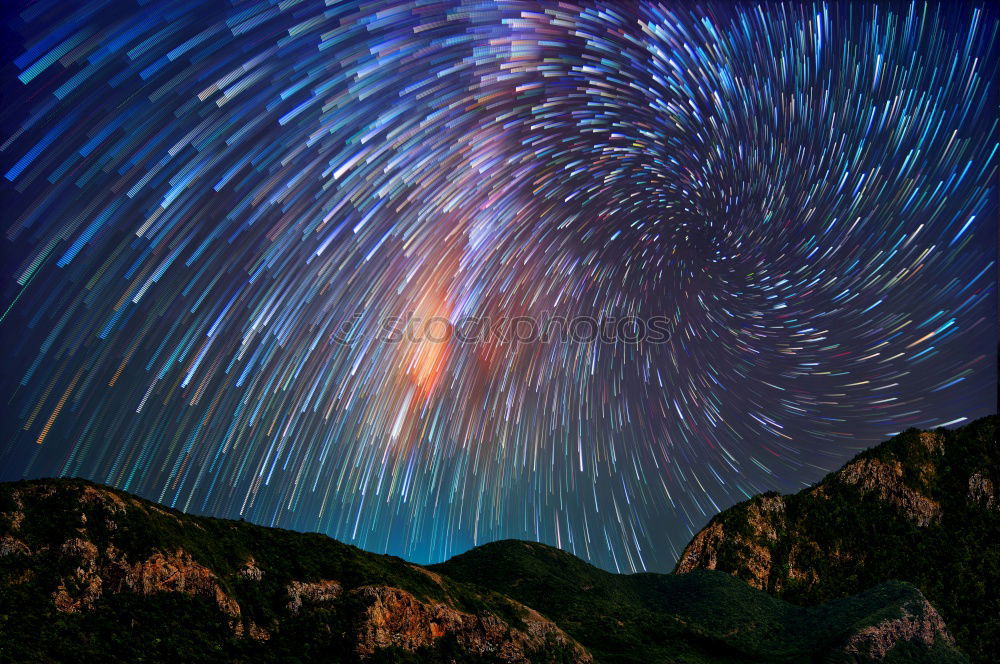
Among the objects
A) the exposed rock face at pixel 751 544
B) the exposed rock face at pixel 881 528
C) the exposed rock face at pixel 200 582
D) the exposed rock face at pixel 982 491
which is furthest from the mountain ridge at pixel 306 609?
the exposed rock face at pixel 982 491

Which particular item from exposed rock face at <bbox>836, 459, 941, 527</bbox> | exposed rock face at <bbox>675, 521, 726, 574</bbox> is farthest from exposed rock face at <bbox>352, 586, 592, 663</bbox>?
exposed rock face at <bbox>836, 459, 941, 527</bbox>

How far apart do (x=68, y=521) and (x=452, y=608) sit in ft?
74.5

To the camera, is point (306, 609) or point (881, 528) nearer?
point (306, 609)

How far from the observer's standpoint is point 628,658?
45844 millimetres

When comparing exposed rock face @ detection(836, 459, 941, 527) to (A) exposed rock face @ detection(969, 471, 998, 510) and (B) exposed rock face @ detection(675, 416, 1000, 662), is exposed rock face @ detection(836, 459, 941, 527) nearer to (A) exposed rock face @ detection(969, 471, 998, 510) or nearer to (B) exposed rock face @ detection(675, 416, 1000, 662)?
(B) exposed rock face @ detection(675, 416, 1000, 662)

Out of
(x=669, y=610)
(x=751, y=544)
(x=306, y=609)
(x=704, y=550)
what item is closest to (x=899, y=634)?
(x=669, y=610)

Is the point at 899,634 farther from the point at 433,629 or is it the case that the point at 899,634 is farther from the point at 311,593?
the point at 311,593

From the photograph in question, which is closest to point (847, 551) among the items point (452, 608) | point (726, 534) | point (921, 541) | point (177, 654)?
point (921, 541)

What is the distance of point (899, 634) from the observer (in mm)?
53750

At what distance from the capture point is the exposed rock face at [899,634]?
166 feet

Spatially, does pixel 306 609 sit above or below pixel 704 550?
below

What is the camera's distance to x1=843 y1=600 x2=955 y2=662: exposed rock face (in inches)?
1988

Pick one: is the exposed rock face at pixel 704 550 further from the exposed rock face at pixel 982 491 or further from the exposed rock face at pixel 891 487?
the exposed rock face at pixel 982 491

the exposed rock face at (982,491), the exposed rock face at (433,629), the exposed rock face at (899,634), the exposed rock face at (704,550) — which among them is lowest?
the exposed rock face at (433,629)
